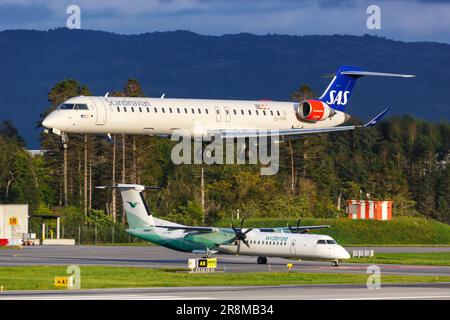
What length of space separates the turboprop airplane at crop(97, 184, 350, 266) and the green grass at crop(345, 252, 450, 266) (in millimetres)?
7131

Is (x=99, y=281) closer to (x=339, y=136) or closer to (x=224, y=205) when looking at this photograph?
(x=224, y=205)

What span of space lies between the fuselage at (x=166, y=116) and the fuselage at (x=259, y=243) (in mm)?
7870

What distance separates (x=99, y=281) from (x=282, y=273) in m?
11.2

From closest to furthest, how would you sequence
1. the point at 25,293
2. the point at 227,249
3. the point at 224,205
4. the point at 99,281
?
the point at 25,293
the point at 99,281
the point at 227,249
the point at 224,205

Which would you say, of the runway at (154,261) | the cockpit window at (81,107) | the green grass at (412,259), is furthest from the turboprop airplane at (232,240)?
the green grass at (412,259)

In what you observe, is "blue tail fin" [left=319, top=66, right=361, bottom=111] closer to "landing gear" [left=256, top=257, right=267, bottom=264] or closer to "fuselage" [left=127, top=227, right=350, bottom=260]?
"fuselage" [left=127, top=227, right=350, bottom=260]

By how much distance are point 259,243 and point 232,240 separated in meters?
1.74

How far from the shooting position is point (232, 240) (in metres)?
73.3

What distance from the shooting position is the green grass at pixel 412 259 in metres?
77.7

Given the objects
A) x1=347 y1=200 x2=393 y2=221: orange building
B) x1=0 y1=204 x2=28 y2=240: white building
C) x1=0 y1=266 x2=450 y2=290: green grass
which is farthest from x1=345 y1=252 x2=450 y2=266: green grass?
x1=0 y1=204 x2=28 y2=240: white building

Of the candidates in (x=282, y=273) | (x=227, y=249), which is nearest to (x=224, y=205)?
(x=227, y=249)
